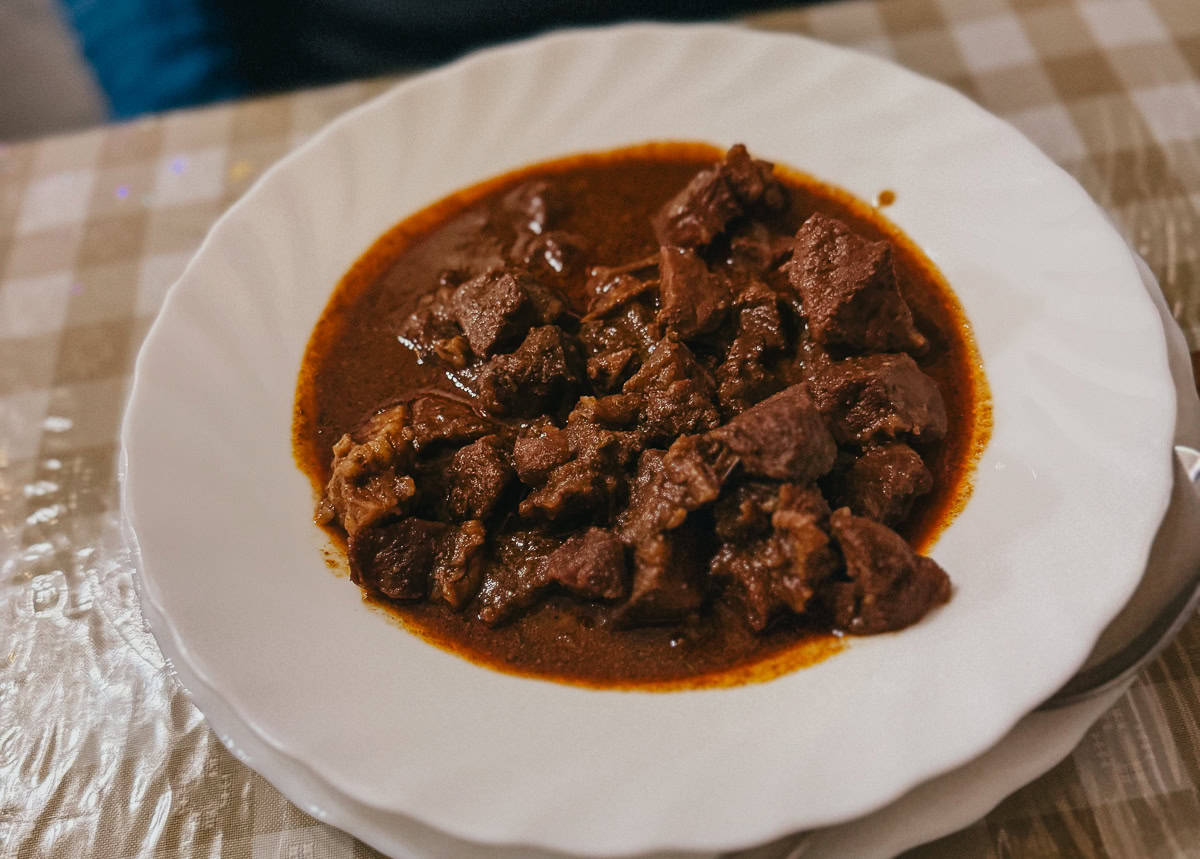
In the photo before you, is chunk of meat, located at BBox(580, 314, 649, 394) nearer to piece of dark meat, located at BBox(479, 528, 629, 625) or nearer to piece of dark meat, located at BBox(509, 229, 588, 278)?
piece of dark meat, located at BBox(509, 229, 588, 278)

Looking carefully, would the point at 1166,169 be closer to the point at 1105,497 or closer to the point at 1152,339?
the point at 1152,339

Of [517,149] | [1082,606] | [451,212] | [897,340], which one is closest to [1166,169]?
[897,340]

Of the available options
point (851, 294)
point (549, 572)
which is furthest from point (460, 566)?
point (851, 294)

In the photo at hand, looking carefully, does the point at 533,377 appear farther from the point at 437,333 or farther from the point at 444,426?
the point at 437,333

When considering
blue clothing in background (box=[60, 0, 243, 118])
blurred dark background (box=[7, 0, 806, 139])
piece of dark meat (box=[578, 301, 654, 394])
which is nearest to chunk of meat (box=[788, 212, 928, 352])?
piece of dark meat (box=[578, 301, 654, 394])

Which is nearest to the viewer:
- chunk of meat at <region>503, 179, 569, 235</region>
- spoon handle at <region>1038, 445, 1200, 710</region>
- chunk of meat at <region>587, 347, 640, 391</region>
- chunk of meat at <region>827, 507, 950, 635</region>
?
spoon handle at <region>1038, 445, 1200, 710</region>

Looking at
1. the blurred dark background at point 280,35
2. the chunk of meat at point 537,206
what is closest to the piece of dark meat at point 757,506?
the chunk of meat at point 537,206

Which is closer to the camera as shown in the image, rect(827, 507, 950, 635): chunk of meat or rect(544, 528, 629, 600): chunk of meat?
rect(827, 507, 950, 635): chunk of meat
